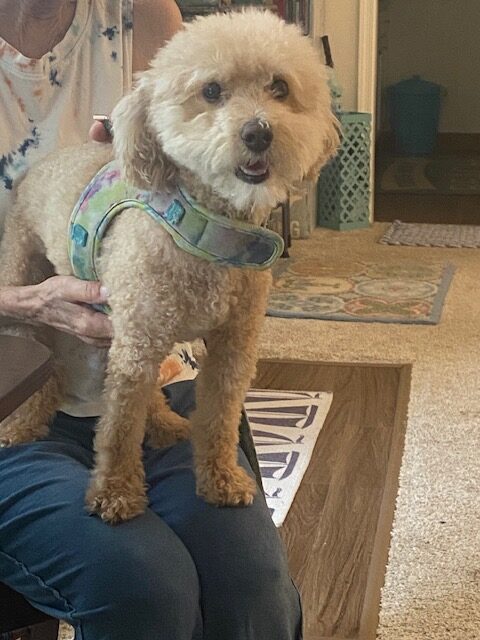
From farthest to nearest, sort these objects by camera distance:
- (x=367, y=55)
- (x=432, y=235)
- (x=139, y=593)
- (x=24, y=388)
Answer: (x=367, y=55)
(x=432, y=235)
(x=139, y=593)
(x=24, y=388)

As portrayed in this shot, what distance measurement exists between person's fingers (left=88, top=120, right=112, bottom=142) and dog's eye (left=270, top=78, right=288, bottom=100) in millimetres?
328

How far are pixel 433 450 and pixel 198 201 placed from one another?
1.22 m

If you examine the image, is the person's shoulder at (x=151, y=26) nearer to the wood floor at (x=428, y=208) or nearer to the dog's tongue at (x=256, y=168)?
the dog's tongue at (x=256, y=168)

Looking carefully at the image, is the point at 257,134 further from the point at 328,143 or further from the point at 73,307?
the point at 73,307

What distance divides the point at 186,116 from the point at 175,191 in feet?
0.31

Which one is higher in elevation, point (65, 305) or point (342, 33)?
point (65, 305)

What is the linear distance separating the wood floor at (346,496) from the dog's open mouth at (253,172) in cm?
83

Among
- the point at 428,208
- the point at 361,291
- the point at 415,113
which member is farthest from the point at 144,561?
the point at 415,113

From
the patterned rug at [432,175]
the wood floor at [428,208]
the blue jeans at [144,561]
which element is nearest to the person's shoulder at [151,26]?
the blue jeans at [144,561]

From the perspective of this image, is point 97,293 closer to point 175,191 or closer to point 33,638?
point 175,191

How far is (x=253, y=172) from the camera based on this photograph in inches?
41.4

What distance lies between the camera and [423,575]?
172 cm

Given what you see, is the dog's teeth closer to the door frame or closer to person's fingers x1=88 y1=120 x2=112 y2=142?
person's fingers x1=88 y1=120 x2=112 y2=142

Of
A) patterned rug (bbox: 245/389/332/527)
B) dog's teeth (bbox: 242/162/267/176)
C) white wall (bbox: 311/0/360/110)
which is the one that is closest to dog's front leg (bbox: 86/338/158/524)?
dog's teeth (bbox: 242/162/267/176)
